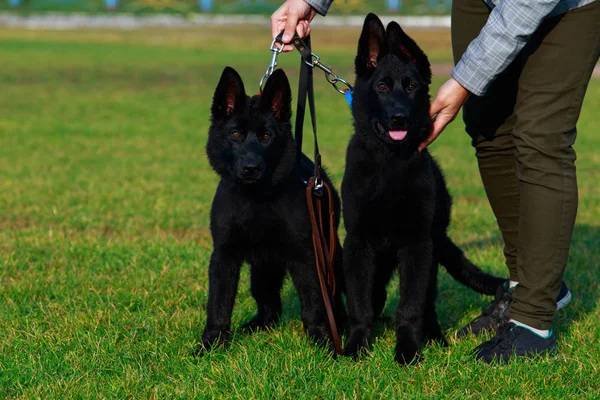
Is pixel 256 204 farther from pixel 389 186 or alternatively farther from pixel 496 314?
pixel 496 314

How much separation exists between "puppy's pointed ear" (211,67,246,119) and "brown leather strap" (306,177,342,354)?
53 centimetres

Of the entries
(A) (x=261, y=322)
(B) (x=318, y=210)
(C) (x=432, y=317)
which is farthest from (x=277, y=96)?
(C) (x=432, y=317)

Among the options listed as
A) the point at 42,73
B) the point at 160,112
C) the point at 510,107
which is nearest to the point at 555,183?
the point at 510,107

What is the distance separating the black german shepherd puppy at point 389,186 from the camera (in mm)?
3730

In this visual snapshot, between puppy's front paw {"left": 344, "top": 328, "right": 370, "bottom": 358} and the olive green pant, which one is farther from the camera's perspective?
puppy's front paw {"left": 344, "top": 328, "right": 370, "bottom": 358}

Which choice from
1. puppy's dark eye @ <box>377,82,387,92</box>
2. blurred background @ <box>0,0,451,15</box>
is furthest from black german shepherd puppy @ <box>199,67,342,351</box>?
blurred background @ <box>0,0,451,15</box>

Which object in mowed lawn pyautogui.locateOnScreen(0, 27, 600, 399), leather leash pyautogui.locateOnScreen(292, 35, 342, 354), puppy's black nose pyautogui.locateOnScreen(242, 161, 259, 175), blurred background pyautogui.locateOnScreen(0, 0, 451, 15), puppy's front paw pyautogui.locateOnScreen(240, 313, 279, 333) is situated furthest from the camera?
blurred background pyautogui.locateOnScreen(0, 0, 451, 15)

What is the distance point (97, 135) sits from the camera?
13508mm

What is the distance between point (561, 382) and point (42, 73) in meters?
22.7

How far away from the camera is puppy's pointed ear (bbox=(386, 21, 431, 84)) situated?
3.72 m

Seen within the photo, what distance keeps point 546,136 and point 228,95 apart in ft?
4.97

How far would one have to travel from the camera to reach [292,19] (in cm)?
397

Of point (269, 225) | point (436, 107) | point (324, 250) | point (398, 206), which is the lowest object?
point (324, 250)

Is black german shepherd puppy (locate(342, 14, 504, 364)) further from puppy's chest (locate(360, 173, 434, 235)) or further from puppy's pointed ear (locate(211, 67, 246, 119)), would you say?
puppy's pointed ear (locate(211, 67, 246, 119))
